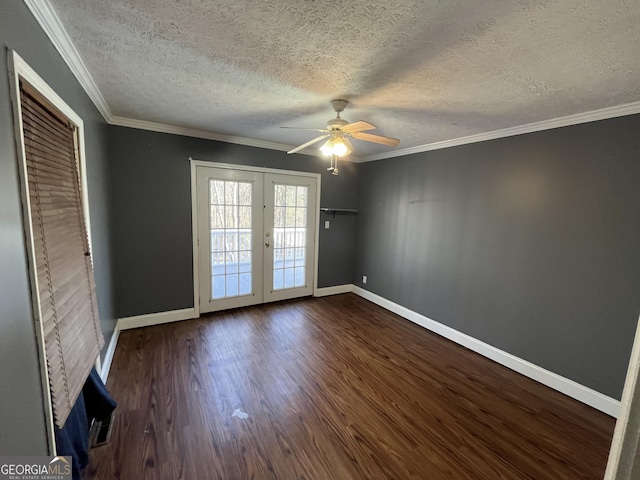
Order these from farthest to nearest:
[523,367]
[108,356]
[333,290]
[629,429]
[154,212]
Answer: [333,290] < [154,212] < [523,367] < [108,356] < [629,429]

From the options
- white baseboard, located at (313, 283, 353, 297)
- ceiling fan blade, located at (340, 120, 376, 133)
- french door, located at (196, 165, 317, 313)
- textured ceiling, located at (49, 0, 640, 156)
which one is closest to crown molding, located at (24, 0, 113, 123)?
textured ceiling, located at (49, 0, 640, 156)

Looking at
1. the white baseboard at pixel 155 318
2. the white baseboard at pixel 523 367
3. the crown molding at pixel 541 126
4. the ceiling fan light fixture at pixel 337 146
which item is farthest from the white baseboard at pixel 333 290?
the ceiling fan light fixture at pixel 337 146

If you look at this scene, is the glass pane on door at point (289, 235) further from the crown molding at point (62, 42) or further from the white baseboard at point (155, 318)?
the crown molding at point (62, 42)

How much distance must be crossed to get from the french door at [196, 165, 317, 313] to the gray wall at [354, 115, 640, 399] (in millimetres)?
1592

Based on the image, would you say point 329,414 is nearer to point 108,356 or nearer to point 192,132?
point 108,356

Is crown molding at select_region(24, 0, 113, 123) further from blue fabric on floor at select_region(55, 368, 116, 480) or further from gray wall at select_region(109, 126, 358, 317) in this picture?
blue fabric on floor at select_region(55, 368, 116, 480)

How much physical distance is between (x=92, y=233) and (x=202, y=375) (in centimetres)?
149

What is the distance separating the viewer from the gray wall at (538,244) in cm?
218

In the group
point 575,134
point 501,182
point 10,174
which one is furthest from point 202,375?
point 575,134

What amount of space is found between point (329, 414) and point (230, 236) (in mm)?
2564

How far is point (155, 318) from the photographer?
341 centimetres

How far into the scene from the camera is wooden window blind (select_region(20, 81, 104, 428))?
123 cm

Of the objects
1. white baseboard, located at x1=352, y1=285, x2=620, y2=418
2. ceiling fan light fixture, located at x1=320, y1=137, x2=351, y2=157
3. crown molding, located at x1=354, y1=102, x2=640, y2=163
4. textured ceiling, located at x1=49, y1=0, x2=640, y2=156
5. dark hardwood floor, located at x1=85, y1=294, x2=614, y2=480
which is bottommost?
dark hardwood floor, located at x1=85, y1=294, x2=614, y2=480

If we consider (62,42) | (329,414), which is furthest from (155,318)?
(62,42)
